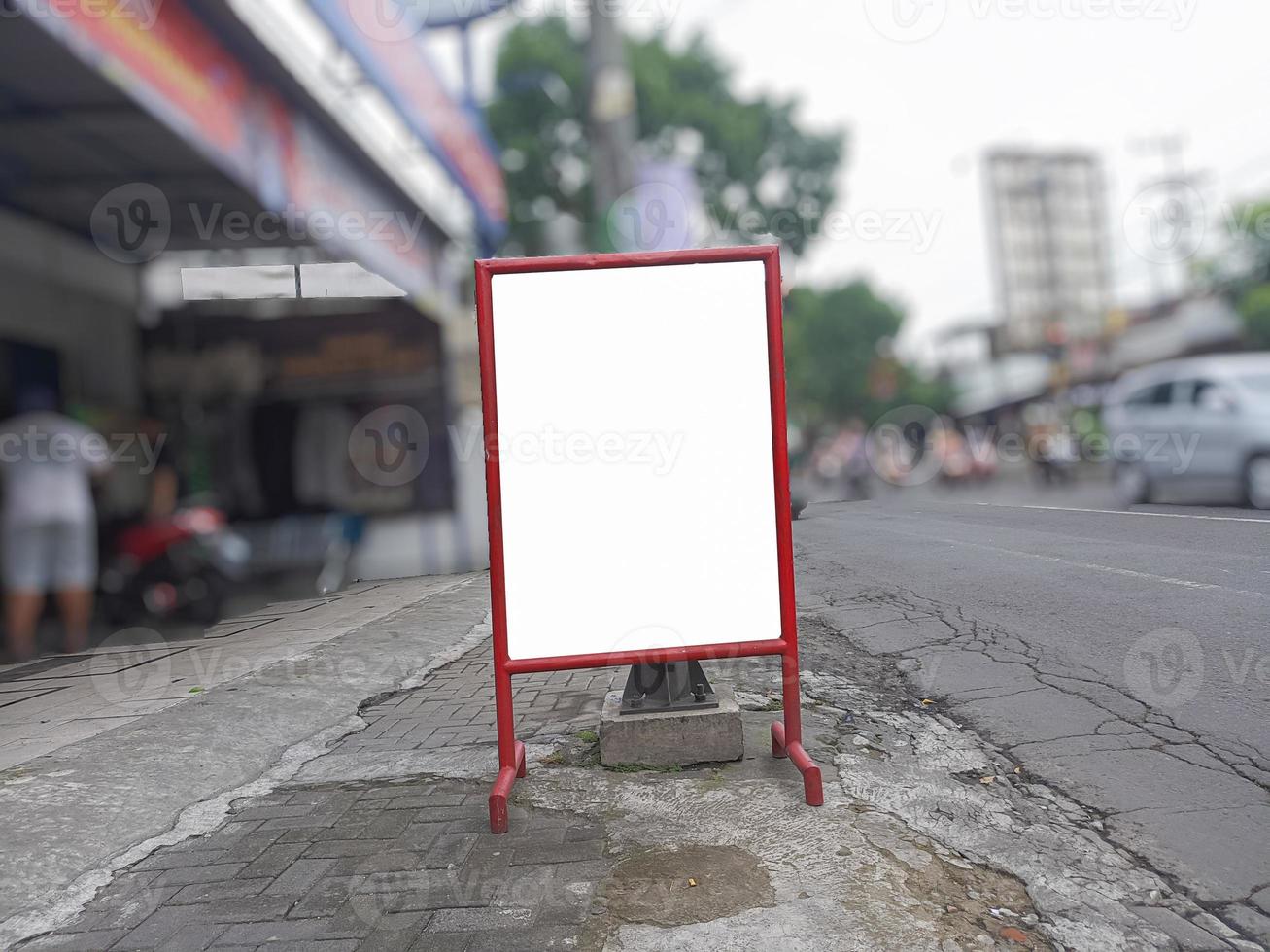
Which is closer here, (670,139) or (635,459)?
(635,459)

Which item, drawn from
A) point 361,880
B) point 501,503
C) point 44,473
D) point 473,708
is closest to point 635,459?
point 501,503

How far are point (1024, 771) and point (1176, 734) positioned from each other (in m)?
0.67

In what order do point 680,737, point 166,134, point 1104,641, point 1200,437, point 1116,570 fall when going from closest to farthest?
point 680,737, point 1104,641, point 1116,570, point 166,134, point 1200,437

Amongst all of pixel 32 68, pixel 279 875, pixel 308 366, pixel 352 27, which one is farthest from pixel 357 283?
pixel 279 875

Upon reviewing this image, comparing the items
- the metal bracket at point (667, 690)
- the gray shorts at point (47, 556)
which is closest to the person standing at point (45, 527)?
the gray shorts at point (47, 556)

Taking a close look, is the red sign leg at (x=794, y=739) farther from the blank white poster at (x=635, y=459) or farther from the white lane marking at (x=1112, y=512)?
the white lane marking at (x=1112, y=512)

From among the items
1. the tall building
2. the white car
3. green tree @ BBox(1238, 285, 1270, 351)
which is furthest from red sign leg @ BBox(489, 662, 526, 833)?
green tree @ BBox(1238, 285, 1270, 351)

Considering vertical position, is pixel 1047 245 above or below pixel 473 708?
above

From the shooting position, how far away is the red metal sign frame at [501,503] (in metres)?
3.27

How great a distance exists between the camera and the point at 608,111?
5945 mm

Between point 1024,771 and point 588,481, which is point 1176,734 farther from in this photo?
point 588,481

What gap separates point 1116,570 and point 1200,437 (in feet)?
7.53

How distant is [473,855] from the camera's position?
2924 millimetres

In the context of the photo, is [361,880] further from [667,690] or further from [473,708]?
[473,708]
